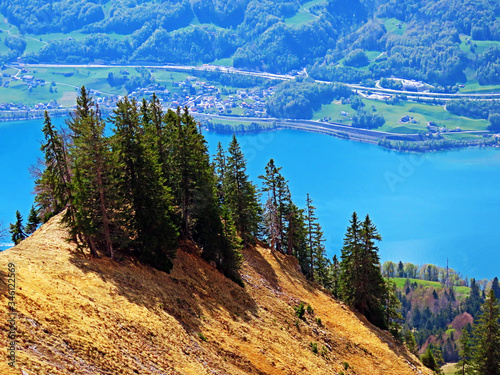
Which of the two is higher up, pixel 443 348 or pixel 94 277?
pixel 94 277

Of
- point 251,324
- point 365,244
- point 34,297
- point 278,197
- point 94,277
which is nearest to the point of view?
point 34,297

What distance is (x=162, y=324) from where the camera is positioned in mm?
34156

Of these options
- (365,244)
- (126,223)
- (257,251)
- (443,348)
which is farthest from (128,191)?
(443,348)

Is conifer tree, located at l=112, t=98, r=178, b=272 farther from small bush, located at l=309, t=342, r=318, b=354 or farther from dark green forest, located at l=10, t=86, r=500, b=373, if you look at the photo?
small bush, located at l=309, t=342, r=318, b=354

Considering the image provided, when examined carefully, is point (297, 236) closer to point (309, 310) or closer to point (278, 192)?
point (278, 192)

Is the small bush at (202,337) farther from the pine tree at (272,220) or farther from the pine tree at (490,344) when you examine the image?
the pine tree at (490,344)

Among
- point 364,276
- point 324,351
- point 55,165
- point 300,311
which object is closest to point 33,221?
point 55,165

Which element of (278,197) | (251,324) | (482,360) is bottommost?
(482,360)

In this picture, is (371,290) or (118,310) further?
(371,290)

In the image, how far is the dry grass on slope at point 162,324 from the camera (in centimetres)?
2698

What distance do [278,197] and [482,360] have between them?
30.0 m

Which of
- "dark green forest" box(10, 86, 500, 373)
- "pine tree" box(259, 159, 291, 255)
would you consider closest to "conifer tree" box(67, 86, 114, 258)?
"dark green forest" box(10, 86, 500, 373)

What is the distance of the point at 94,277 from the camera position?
35.7 meters

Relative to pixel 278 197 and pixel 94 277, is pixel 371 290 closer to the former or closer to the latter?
pixel 278 197
